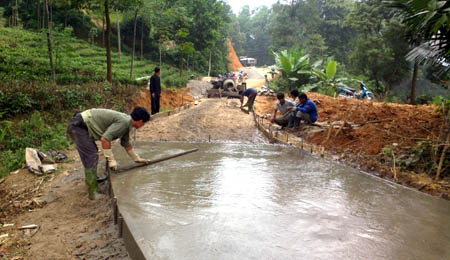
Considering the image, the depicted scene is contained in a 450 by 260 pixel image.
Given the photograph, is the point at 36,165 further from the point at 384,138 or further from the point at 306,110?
the point at 384,138

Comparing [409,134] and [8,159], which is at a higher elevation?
[409,134]

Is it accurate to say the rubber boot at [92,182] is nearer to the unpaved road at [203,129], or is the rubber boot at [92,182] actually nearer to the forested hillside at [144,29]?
the unpaved road at [203,129]

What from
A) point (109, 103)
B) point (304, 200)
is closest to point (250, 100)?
point (109, 103)

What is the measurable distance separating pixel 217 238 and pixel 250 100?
820cm

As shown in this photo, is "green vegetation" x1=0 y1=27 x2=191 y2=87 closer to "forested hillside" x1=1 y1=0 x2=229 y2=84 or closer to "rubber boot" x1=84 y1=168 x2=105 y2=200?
"forested hillside" x1=1 y1=0 x2=229 y2=84

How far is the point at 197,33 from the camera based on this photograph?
26000 mm

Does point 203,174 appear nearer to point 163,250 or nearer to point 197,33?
point 163,250

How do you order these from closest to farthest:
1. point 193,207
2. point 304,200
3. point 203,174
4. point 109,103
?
1. point 193,207
2. point 304,200
3. point 203,174
4. point 109,103

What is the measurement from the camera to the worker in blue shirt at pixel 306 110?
6719 millimetres

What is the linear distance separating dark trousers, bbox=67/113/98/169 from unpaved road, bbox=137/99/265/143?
292cm

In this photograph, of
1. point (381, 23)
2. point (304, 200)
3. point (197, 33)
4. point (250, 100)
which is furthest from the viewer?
point (197, 33)

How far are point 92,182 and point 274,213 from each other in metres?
2.05

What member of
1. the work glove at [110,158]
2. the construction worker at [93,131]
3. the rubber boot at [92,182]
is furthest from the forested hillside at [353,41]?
the rubber boot at [92,182]

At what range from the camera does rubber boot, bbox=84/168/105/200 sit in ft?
11.3
